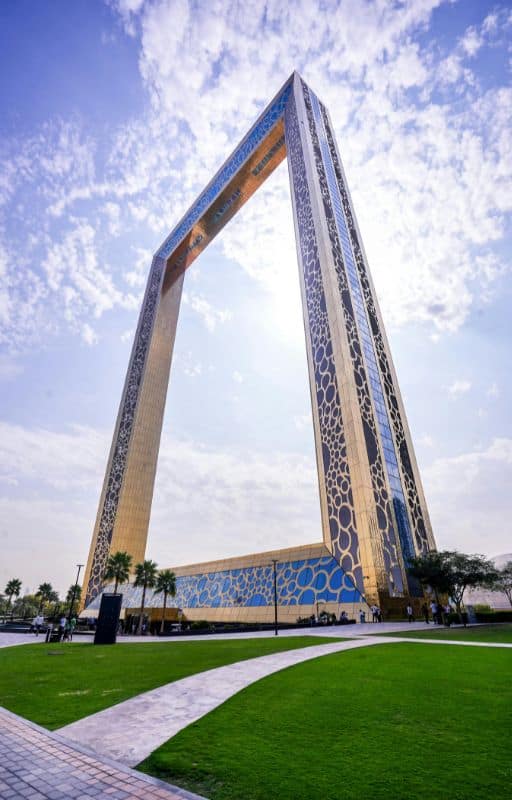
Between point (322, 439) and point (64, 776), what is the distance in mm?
33070

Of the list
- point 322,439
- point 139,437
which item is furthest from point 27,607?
point 322,439

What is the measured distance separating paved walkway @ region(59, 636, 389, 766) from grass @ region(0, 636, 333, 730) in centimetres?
45

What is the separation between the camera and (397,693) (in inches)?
304

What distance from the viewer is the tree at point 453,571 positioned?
1094 inches

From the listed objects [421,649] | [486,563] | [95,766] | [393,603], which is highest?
[486,563]

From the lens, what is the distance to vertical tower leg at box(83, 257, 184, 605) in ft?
181

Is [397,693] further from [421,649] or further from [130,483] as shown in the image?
[130,483]

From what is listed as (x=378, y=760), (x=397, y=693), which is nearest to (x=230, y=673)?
(x=397, y=693)

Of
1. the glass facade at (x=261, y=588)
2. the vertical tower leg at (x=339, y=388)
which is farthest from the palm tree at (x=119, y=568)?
the vertical tower leg at (x=339, y=388)

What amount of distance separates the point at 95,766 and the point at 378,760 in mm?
3354

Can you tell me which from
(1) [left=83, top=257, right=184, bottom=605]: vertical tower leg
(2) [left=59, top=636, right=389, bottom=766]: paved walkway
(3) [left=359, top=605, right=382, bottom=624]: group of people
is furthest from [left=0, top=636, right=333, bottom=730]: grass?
(1) [left=83, top=257, right=184, bottom=605]: vertical tower leg

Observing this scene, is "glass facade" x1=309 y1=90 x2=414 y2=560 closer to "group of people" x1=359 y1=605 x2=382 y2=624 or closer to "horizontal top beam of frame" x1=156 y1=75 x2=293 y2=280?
"group of people" x1=359 y1=605 x2=382 y2=624

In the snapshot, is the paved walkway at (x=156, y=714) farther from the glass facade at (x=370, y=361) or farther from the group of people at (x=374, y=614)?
the glass facade at (x=370, y=361)

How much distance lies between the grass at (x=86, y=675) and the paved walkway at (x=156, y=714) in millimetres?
454
